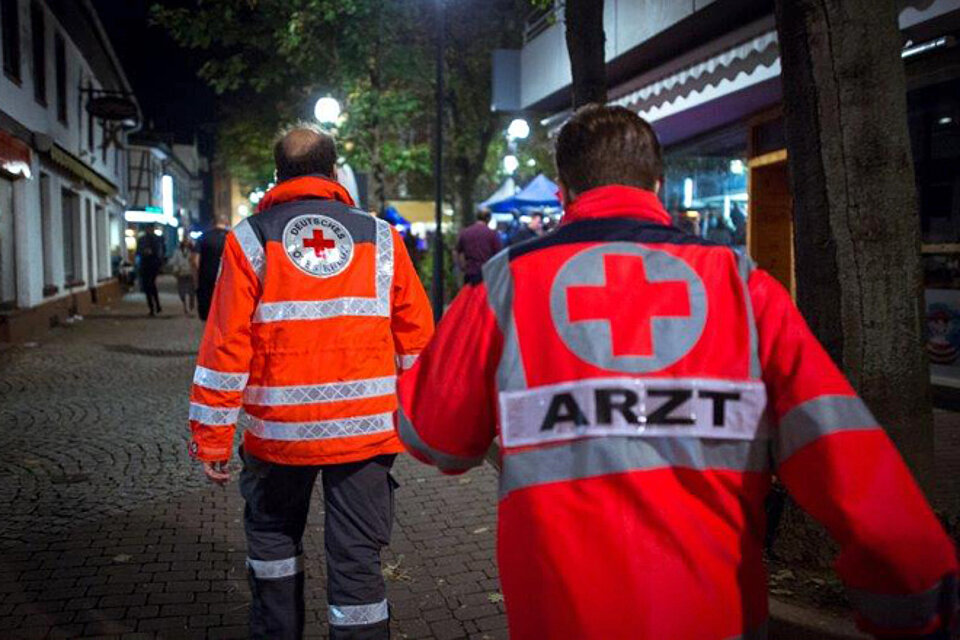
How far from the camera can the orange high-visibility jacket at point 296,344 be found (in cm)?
273

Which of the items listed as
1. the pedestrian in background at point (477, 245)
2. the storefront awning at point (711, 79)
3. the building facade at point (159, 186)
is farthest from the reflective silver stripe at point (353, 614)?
the building facade at point (159, 186)

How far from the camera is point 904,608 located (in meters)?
1.37

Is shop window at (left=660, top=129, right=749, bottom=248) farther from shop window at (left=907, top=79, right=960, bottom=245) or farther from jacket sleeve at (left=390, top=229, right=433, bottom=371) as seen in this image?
jacket sleeve at (left=390, top=229, right=433, bottom=371)

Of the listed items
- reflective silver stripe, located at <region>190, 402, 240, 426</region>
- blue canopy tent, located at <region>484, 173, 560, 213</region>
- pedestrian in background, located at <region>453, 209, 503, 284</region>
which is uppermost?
blue canopy tent, located at <region>484, 173, 560, 213</region>

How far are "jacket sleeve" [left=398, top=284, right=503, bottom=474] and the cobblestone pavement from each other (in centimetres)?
205

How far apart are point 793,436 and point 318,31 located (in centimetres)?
1842

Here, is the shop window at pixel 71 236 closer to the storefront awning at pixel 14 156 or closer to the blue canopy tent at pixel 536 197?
the storefront awning at pixel 14 156

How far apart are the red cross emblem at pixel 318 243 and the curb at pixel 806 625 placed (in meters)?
2.13

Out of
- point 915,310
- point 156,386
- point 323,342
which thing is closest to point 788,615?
point 915,310

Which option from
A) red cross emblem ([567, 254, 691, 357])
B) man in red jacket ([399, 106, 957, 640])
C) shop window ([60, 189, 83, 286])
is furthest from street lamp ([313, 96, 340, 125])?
red cross emblem ([567, 254, 691, 357])

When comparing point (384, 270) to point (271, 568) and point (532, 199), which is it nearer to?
point (271, 568)

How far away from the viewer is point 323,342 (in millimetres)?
2777

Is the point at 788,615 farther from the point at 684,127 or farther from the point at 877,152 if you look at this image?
the point at 684,127

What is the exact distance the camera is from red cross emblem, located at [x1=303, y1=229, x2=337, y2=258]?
9.15ft
